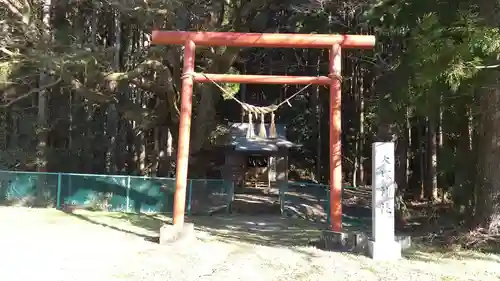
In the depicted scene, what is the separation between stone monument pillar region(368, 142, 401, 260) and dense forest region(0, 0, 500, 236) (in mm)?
1421

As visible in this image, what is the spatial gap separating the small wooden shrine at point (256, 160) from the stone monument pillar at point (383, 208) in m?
11.8

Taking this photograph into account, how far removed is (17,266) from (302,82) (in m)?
5.52

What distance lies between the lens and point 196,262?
655 centimetres

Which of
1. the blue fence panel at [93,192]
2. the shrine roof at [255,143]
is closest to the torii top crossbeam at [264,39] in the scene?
the blue fence panel at [93,192]

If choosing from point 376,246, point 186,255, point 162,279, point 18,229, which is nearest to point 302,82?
point 376,246

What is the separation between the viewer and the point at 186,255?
696 centimetres

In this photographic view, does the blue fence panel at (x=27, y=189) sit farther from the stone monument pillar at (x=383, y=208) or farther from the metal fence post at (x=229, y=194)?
the stone monument pillar at (x=383, y=208)

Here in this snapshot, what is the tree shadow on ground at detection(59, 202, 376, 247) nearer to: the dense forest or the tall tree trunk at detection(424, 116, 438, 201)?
the dense forest

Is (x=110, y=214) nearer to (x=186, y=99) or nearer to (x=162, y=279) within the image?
(x=186, y=99)

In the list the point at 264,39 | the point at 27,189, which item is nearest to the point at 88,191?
the point at 27,189

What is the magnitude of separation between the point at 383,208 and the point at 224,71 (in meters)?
6.21

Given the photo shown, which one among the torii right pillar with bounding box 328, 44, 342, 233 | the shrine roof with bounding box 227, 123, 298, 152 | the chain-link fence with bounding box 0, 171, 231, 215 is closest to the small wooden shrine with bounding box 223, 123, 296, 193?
the shrine roof with bounding box 227, 123, 298, 152

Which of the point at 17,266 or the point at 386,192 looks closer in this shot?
the point at 17,266

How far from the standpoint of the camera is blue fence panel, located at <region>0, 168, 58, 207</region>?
12320 millimetres
